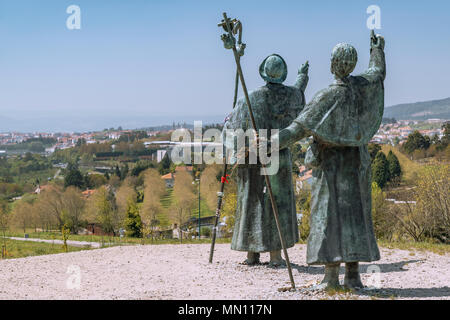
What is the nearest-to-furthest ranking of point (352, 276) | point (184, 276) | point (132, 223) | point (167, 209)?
1. point (352, 276)
2. point (184, 276)
3. point (132, 223)
4. point (167, 209)

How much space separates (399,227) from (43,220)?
184 feet

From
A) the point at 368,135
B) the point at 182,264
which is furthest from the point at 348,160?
the point at 182,264

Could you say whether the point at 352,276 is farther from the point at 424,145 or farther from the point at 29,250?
the point at 424,145

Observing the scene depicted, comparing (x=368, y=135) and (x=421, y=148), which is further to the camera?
(x=421, y=148)

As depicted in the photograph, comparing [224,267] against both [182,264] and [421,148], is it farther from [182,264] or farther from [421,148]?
[421,148]

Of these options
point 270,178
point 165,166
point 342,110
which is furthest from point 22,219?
point 342,110

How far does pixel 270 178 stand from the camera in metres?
10.6

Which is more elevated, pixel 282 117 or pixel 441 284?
pixel 282 117

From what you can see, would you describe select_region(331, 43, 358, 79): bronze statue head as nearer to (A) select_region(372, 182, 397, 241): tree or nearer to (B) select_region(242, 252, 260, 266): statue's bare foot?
(B) select_region(242, 252, 260, 266): statue's bare foot

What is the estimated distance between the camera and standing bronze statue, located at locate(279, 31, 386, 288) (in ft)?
25.3

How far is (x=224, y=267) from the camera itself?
11289 millimetres

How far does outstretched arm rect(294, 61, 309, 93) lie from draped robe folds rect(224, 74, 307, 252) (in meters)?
0.27

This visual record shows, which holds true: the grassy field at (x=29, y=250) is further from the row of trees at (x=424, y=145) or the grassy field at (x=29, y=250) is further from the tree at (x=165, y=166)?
the tree at (x=165, y=166)

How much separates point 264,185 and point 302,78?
2.33m
